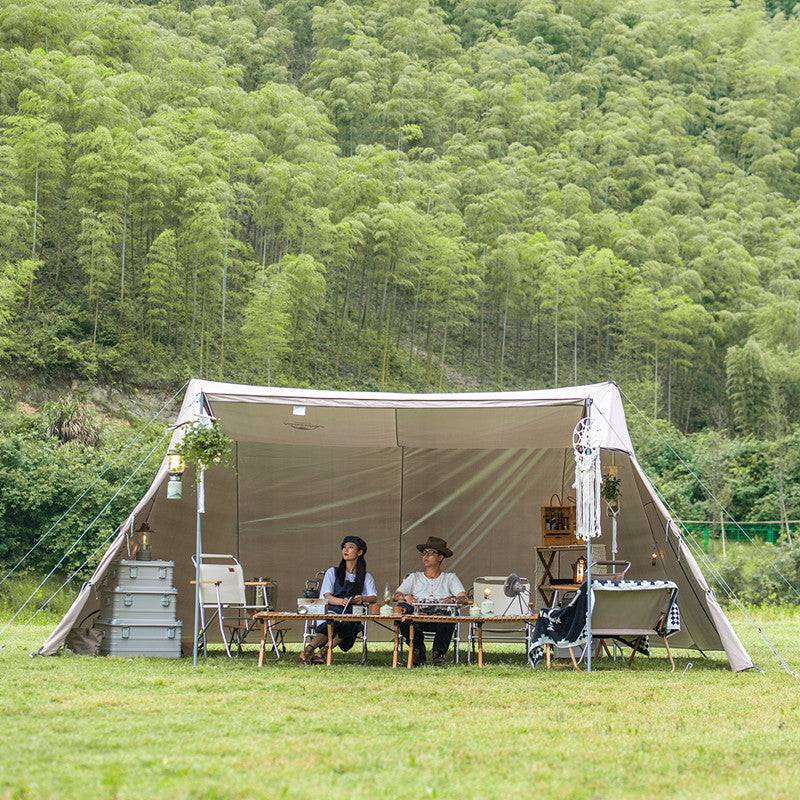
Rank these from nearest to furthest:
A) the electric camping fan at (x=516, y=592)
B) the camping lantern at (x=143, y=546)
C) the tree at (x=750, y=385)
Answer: the camping lantern at (x=143, y=546) → the electric camping fan at (x=516, y=592) → the tree at (x=750, y=385)

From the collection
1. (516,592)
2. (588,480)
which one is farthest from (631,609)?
(516,592)

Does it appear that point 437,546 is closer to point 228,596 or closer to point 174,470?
point 228,596

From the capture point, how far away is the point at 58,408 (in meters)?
19.5

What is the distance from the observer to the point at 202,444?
275 inches

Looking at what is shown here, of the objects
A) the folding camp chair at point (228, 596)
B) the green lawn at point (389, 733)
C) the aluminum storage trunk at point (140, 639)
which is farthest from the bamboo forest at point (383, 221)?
the green lawn at point (389, 733)

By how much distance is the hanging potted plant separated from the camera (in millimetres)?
6992

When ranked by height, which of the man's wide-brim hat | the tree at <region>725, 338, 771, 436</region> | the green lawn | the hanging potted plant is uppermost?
the tree at <region>725, 338, 771, 436</region>

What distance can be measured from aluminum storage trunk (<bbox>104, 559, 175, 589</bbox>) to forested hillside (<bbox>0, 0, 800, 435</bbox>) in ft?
43.3

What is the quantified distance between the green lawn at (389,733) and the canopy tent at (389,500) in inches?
70.5

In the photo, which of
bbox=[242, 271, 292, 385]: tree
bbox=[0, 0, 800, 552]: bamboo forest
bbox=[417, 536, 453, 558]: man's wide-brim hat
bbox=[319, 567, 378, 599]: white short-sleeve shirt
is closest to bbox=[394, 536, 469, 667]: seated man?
bbox=[417, 536, 453, 558]: man's wide-brim hat

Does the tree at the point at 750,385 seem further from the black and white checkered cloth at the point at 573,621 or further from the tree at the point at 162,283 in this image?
the black and white checkered cloth at the point at 573,621

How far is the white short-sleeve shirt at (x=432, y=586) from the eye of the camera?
7875 millimetres

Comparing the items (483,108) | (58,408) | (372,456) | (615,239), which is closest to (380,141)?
(483,108)

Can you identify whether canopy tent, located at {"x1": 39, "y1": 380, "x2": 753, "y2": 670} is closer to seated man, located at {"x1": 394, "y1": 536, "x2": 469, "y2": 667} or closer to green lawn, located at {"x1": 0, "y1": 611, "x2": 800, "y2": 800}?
seated man, located at {"x1": 394, "y1": 536, "x2": 469, "y2": 667}
